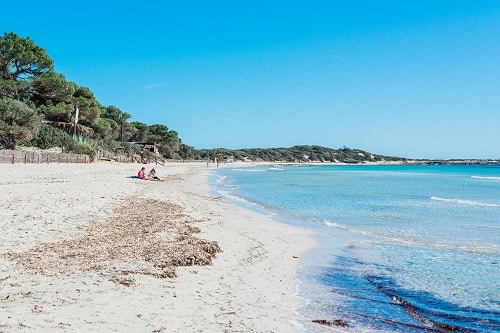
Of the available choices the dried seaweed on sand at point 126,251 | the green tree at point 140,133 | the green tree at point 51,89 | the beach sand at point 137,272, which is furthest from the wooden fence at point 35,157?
the green tree at point 140,133

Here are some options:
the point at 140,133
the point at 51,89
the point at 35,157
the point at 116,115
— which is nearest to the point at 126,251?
A: the point at 35,157

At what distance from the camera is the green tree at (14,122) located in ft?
110

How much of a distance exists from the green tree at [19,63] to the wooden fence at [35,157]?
30.6 feet

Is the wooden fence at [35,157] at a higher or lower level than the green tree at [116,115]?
lower

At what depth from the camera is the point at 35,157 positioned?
3238 centimetres

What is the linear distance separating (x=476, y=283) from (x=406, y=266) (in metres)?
1.45

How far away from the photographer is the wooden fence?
28562 mm

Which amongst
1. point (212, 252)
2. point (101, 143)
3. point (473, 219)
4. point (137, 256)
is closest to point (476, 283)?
point (212, 252)

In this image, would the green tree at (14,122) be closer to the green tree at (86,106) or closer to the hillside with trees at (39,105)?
the hillside with trees at (39,105)

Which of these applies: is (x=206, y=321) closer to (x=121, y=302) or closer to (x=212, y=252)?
(x=121, y=302)

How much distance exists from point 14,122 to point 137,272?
3352 centimetres

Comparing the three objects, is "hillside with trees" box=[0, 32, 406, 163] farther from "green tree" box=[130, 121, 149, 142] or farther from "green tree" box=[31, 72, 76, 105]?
"green tree" box=[130, 121, 149, 142]

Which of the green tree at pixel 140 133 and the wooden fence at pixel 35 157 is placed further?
the green tree at pixel 140 133

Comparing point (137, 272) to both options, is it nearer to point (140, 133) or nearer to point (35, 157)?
point (35, 157)
